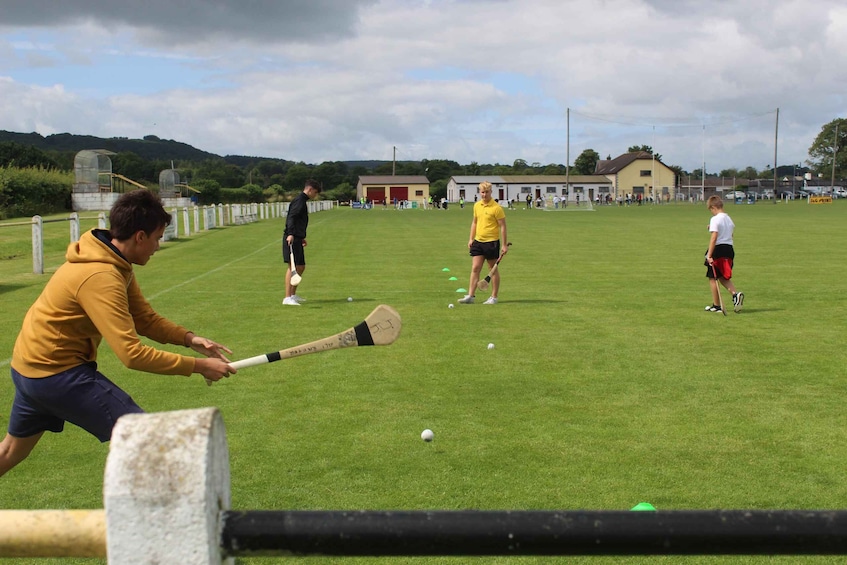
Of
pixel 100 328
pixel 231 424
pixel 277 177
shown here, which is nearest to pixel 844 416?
pixel 231 424

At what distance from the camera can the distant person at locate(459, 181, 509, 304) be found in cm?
1457

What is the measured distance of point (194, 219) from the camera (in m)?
37.6

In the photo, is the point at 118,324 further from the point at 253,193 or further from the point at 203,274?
the point at 253,193

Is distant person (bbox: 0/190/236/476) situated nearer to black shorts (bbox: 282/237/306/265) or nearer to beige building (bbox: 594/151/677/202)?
black shorts (bbox: 282/237/306/265)

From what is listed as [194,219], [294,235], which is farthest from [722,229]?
[194,219]

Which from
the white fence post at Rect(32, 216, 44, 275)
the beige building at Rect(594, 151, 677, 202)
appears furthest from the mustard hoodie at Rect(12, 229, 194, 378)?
the beige building at Rect(594, 151, 677, 202)

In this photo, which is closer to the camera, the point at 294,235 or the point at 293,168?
the point at 294,235

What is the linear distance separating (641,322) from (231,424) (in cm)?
722

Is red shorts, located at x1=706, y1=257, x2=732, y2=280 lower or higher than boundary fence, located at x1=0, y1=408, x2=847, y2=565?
lower

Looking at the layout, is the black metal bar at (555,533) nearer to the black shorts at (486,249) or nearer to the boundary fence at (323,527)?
the boundary fence at (323,527)

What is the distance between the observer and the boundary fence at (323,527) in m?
1.69

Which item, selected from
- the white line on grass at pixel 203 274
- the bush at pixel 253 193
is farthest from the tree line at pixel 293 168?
the white line on grass at pixel 203 274

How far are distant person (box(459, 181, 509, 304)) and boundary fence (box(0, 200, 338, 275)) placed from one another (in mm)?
6674

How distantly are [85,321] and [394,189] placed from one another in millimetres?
142237
